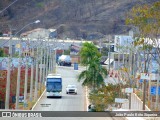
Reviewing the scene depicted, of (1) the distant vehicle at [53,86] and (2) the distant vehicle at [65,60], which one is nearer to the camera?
(1) the distant vehicle at [53,86]

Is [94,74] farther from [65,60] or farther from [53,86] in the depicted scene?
[65,60]

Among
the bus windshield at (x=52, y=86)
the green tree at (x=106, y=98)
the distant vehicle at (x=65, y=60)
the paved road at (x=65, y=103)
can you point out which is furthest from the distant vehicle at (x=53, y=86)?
the distant vehicle at (x=65, y=60)

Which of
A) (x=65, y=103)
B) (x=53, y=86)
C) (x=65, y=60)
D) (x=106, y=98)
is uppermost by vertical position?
(x=65, y=60)

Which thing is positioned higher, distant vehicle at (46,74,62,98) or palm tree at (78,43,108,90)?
palm tree at (78,43,108,90)

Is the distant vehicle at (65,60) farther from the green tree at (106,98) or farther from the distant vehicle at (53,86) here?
the green tree at (106,98)

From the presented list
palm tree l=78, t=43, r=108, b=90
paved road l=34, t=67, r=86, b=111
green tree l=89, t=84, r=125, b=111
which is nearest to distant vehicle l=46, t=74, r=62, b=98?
paved road l=34, t=67, r=86, b=111

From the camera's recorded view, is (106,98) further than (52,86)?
No

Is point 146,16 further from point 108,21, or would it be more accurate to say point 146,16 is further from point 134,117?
point 108,21

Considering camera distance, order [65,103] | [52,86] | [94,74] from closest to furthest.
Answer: [65,103] < [94,74] < [52,86]

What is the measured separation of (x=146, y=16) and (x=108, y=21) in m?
157

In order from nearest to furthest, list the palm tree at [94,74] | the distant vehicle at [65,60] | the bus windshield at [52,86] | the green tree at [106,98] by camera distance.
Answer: the green tree at [106,98]
the palm tree at [94,74]
the bus windshield at [52,86]
the distant vehicle at [65,60]

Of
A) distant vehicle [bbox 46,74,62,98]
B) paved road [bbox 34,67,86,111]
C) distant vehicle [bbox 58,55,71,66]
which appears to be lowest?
paved road [bbox 34,67,86,111]

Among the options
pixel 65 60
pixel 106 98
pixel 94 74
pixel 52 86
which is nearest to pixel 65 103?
pixel 94 74

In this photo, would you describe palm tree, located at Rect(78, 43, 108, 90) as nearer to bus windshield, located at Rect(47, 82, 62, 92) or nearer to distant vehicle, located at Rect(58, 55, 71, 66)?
bus windshield, located at Rect(47, 82, 62, 92)
